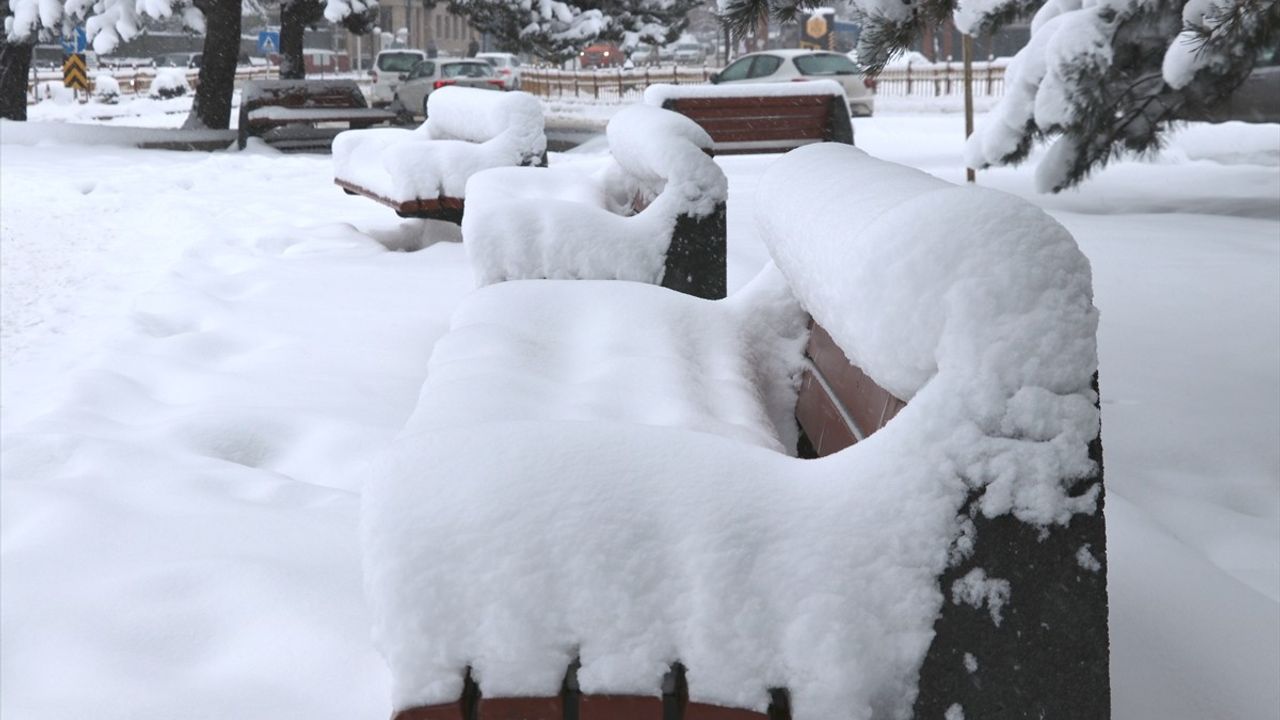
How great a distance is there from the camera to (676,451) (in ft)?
5.46

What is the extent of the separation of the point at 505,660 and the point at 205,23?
56.9ft

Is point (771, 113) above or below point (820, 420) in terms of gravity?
above

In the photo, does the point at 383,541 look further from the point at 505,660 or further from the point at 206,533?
the point at 206,533

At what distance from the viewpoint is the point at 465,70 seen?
27.0 m

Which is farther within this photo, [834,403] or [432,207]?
[432,207]

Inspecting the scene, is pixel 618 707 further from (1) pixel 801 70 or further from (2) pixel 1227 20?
(1) pixel 801 70

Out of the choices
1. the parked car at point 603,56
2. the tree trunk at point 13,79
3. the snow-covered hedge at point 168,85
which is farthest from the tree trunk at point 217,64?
the parked car at point 603,56

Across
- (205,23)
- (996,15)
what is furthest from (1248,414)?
(205,23)

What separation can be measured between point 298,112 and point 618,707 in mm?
15589

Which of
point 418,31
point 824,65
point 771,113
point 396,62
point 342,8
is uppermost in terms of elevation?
point 418,31

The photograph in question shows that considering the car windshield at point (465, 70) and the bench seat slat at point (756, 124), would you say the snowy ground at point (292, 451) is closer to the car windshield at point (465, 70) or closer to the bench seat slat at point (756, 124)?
the bench seat slat at point (756, 124)

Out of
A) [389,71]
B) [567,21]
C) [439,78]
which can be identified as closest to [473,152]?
[567,21]

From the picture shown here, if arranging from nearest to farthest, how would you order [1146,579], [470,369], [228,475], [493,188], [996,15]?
1. [470,369]
2. [1146,579]
3. [228,475]
4. [493,188]
5. [996,15]

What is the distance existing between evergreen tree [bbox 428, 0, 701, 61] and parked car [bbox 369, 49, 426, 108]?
3.37m
